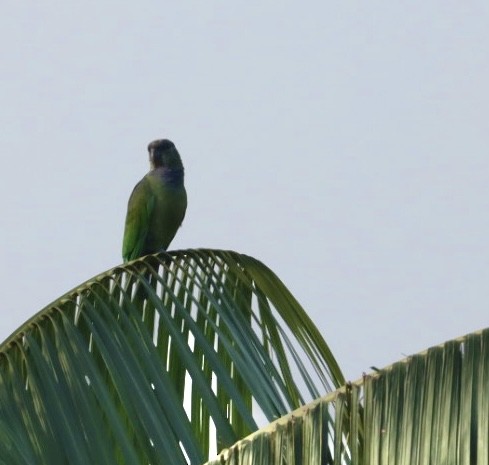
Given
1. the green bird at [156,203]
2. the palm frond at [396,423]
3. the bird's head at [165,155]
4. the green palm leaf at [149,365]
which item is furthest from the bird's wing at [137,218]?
the palm frond at [396,423]

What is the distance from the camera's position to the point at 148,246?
8.04m

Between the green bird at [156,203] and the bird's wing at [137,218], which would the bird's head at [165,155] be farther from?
the bird's wing at [137,218]

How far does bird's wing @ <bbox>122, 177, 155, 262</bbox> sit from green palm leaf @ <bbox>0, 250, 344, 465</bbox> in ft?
7.73

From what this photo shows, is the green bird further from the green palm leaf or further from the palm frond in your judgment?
the palm frond

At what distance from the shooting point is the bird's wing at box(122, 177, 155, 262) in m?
7.88

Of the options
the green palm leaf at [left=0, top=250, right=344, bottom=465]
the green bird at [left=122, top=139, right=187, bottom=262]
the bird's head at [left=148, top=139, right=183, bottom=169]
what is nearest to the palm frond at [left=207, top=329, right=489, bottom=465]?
the green palm leaf at [left=0, top=250, right=344, bottom=465]

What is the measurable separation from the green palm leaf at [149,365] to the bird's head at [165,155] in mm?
2479

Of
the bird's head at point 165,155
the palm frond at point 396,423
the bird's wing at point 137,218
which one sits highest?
the bird's head at point 165,155

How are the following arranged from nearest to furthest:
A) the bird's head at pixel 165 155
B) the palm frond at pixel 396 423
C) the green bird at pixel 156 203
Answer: the palm frond at pixel 396 423 < the green bird at pixel 156 203 < the bird's head at pixel 165 155

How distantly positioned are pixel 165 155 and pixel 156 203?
1.18 ft

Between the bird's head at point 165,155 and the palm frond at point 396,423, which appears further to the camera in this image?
the bird's head at point 165,155

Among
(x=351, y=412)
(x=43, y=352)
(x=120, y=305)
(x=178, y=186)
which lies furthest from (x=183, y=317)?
(x=178, y=186)

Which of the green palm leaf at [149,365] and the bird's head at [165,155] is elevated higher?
the bird's head at [165,155]

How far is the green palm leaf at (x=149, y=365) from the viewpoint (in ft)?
12.8
